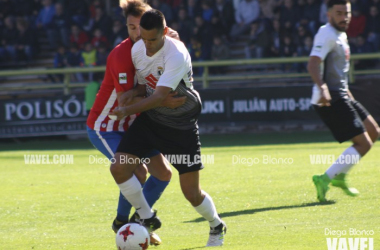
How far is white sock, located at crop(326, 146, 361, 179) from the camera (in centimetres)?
816

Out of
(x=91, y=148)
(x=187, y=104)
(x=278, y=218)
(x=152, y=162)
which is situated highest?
(x=187, y=104)

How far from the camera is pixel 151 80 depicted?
19.7 feet

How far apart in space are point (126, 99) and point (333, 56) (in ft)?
10.3

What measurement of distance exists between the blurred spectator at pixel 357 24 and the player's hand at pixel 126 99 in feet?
47.8

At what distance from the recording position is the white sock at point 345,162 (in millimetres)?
8156

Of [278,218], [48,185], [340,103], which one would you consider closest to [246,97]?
[48,185]

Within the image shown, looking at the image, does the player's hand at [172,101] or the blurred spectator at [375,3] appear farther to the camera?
the blurred spectator at [375,3]

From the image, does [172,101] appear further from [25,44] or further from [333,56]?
[25,44]

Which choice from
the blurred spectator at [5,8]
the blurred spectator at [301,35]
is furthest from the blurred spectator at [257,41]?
the blurred spectator at [5,8]

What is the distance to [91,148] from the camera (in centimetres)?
1584

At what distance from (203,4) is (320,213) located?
1497cm

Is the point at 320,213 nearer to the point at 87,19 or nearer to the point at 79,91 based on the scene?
the point at 79,91

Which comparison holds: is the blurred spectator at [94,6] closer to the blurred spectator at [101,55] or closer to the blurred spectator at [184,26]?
the blurred spectator at [101,55]

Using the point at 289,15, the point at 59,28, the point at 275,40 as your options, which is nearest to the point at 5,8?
the point at 59,28
